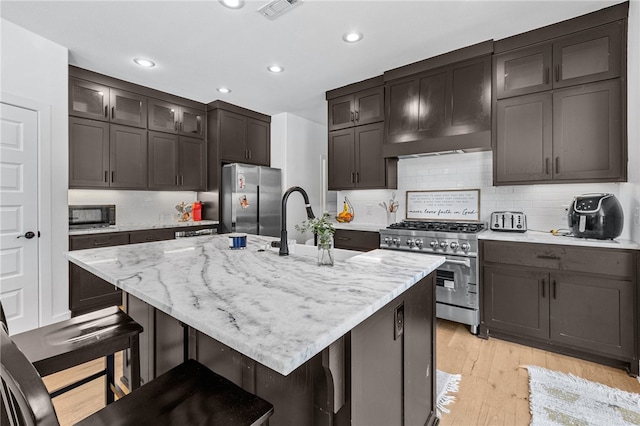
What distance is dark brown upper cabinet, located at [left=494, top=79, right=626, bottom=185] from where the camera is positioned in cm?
241

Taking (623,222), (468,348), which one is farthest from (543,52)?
(468,348)

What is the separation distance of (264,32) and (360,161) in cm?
183

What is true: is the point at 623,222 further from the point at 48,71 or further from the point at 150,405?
the point at 48,71

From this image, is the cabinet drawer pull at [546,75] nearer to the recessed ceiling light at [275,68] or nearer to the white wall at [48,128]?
the recessed ceiling light at [275,68]

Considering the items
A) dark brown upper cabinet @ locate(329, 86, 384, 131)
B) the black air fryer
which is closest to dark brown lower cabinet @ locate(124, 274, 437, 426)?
the black air fryer

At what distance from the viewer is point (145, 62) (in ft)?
10.7

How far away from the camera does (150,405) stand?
900 millimetres

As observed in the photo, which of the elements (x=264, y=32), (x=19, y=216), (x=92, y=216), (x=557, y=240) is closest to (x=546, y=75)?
(x=557, y=240)

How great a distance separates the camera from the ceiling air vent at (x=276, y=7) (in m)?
2.29

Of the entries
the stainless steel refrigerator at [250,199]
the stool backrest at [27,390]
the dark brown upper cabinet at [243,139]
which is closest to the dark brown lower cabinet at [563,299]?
the stool backrest at [27,390]

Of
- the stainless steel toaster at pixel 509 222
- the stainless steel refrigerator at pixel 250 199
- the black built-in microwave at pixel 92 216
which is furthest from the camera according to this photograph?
the stainless steel refrigerator at pixel 250 199

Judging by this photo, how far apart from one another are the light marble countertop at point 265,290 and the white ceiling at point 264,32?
1.96 metres

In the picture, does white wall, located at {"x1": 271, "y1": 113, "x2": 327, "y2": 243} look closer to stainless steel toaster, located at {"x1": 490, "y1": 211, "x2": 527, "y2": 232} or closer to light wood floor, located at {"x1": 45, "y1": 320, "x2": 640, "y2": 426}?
stainless steel toaster, located at {"x1": 490, "y1": 211, "x2": 527, "y2": 232}

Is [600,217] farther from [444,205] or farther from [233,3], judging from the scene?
[233,3]
